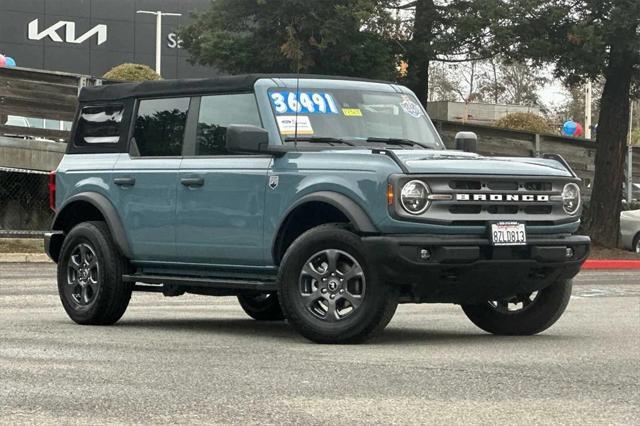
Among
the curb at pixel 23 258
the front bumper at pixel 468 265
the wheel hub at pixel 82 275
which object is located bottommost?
the curb at pixel 23 258

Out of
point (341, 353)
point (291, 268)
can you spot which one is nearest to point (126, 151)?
point (291, 268)

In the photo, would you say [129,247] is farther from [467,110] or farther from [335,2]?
[467,110]

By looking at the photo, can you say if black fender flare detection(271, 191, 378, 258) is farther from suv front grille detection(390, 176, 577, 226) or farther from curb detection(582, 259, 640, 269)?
curb detection(582, 259, 640, 269)

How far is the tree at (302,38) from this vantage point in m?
28.9

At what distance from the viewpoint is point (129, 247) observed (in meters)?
10.9

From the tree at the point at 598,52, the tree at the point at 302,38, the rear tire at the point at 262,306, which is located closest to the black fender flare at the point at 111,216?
the rear tire at the point at 262,306

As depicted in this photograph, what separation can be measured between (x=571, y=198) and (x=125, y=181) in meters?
3.51

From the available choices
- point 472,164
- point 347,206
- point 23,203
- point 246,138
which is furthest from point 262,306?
point 23,203

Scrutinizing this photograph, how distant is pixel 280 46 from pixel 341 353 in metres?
21.7

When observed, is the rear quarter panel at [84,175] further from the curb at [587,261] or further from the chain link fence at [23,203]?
the chain link fence at [23,203]

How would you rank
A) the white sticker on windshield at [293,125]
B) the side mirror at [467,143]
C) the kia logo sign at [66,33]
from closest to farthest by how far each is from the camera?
the white sticker on windshield at [293,125] < the side mirror at [467,143] < the kia logo sign at [66,33]

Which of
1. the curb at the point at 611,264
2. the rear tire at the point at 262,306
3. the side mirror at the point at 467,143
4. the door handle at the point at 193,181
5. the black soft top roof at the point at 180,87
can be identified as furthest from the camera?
the curb at the point at 611,264

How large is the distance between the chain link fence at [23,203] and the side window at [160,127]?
1484 centimetres

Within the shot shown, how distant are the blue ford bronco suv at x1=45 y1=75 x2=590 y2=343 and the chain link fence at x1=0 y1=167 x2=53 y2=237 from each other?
14632 millimetres
